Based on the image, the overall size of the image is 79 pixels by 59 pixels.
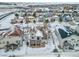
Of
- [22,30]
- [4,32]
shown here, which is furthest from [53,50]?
[4,32]

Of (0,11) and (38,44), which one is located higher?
(0,11)

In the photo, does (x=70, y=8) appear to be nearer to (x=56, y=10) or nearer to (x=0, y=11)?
(x=56, y=10)

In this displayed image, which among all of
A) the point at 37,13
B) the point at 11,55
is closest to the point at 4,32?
the point at 11,55

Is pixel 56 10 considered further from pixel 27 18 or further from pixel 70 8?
pixel 27 18

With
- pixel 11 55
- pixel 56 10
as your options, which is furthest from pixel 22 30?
pixel 56 10

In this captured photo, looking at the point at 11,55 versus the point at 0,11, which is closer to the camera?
the point at 11,55

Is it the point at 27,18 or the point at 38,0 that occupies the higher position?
the point at 38,0

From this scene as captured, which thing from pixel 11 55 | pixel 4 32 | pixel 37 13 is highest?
pixel 37 13

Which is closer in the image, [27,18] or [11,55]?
[11,55]
